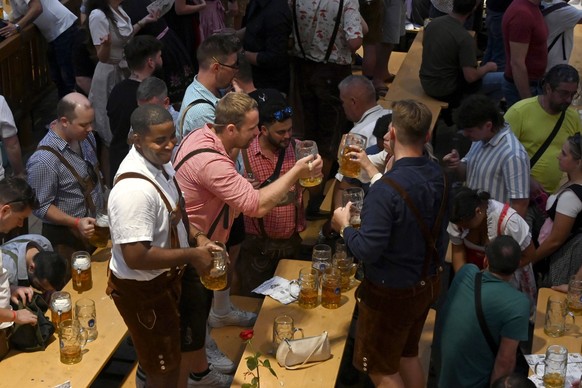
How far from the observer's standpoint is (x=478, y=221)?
17.4ft

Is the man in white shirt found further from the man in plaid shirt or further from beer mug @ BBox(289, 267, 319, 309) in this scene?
the man in plaid shirt

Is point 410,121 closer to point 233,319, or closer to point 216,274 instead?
point 216,274

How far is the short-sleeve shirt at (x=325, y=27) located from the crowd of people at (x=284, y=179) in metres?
0.01

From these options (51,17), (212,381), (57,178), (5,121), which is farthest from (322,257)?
(51,17)

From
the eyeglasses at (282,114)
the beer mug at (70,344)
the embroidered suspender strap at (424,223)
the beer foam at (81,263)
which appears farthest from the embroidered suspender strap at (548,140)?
the beer mug at (70,344)

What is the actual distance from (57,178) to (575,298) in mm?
3087

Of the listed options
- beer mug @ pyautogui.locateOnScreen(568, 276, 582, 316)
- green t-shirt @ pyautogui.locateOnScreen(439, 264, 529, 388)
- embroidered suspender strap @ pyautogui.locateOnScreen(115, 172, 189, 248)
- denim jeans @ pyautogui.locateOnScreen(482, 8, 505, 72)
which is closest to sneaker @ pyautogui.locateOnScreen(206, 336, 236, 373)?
embroidered suspender strap @ pyautogui.locateOnScreen(115, 172, 189, 248)

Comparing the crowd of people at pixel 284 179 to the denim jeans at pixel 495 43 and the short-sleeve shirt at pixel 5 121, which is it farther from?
the denim jeans at pixel 495 43

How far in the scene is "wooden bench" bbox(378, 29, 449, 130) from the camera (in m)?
7.93

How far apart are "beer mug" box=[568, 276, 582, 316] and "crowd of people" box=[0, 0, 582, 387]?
1.05ft

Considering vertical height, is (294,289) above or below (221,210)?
below

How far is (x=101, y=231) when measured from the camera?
18.0ft

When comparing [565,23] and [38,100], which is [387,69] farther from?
[38,100]

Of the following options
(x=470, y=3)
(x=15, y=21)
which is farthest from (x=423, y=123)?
(x=15, y=21)
